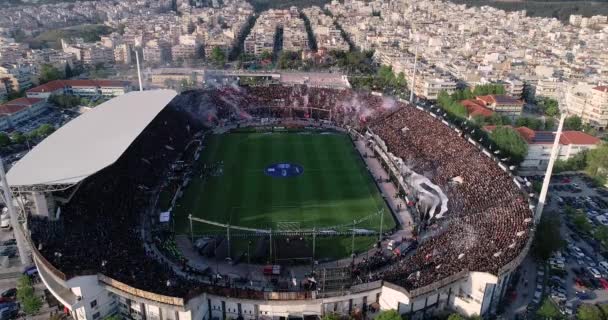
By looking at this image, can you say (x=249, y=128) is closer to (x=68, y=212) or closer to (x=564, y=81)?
(x=68, y=212)

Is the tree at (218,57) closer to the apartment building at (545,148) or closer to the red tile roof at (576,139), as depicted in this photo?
the apartment building at (545,148)

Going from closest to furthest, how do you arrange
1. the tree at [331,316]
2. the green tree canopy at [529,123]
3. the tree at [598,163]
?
the tree at [331,316] → the tree at [598,163] → the green tree canopy at [529,123]

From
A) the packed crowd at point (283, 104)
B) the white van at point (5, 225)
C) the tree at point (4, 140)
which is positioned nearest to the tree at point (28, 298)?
the white van at point (5, 225)

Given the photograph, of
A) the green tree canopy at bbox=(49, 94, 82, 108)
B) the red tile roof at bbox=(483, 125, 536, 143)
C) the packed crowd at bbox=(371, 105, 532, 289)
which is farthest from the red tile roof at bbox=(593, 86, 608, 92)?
the green tree canopy at bbox=(49, 94, 82, 108)

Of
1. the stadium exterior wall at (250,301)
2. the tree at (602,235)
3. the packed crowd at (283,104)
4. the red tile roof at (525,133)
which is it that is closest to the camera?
the stadium exterior wall at (250,301)

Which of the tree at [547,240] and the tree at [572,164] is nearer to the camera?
the tree at [547,240]

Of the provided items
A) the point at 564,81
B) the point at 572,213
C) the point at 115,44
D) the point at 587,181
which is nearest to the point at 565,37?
the point at 564,81
